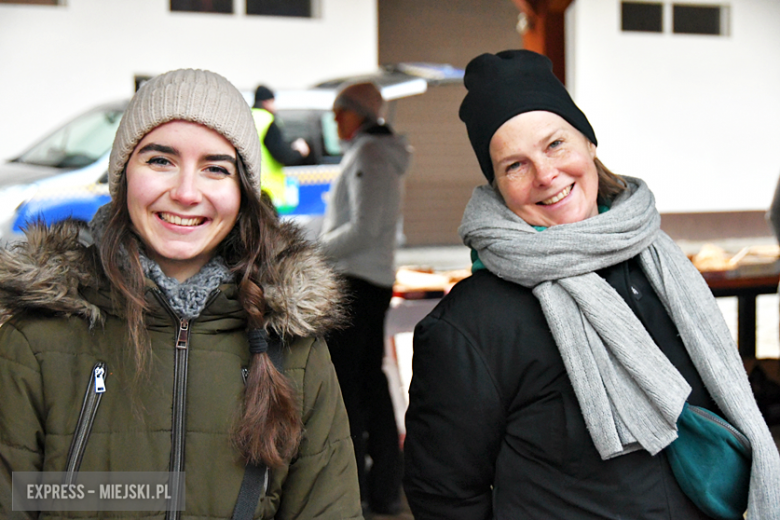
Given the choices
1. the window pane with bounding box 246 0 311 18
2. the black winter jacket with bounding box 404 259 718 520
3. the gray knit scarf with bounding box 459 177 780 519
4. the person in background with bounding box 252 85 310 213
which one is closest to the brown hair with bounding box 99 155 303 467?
the black winter jacket with bounding box 404 259 718 520

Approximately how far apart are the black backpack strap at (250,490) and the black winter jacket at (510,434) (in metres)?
0.35

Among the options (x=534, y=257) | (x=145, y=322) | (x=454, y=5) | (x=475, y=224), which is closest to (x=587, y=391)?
(x=534, y=257)

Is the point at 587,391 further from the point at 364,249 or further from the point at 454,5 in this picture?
the point at 454,5

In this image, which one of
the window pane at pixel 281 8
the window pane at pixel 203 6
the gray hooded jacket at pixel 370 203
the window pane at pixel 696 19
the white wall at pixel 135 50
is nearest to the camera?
the gray hooded jacket at pixel 370 203

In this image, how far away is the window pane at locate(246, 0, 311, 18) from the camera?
8516mm

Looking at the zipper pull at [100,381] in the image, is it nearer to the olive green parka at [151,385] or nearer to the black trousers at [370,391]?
the olive green parka at [151,385]

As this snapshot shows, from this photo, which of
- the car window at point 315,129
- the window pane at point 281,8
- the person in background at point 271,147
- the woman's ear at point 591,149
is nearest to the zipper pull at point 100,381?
the woman's ear at point 591,149

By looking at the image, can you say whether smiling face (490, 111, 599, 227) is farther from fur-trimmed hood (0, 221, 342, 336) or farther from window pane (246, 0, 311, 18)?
window pane (246, 0, 311, 18)

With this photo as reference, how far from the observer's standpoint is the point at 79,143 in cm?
557

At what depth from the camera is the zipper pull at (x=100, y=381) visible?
138 centimetres

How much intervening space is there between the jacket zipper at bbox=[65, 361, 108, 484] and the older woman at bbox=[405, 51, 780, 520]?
67cm

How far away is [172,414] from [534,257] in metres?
0.83

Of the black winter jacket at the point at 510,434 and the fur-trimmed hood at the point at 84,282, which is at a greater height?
the fur-trimmed hood at the point at 84,282

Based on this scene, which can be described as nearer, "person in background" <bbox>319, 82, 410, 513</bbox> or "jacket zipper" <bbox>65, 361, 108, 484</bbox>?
"jacket zipper" <bbox>65, 361, 108, 484</bbox>
